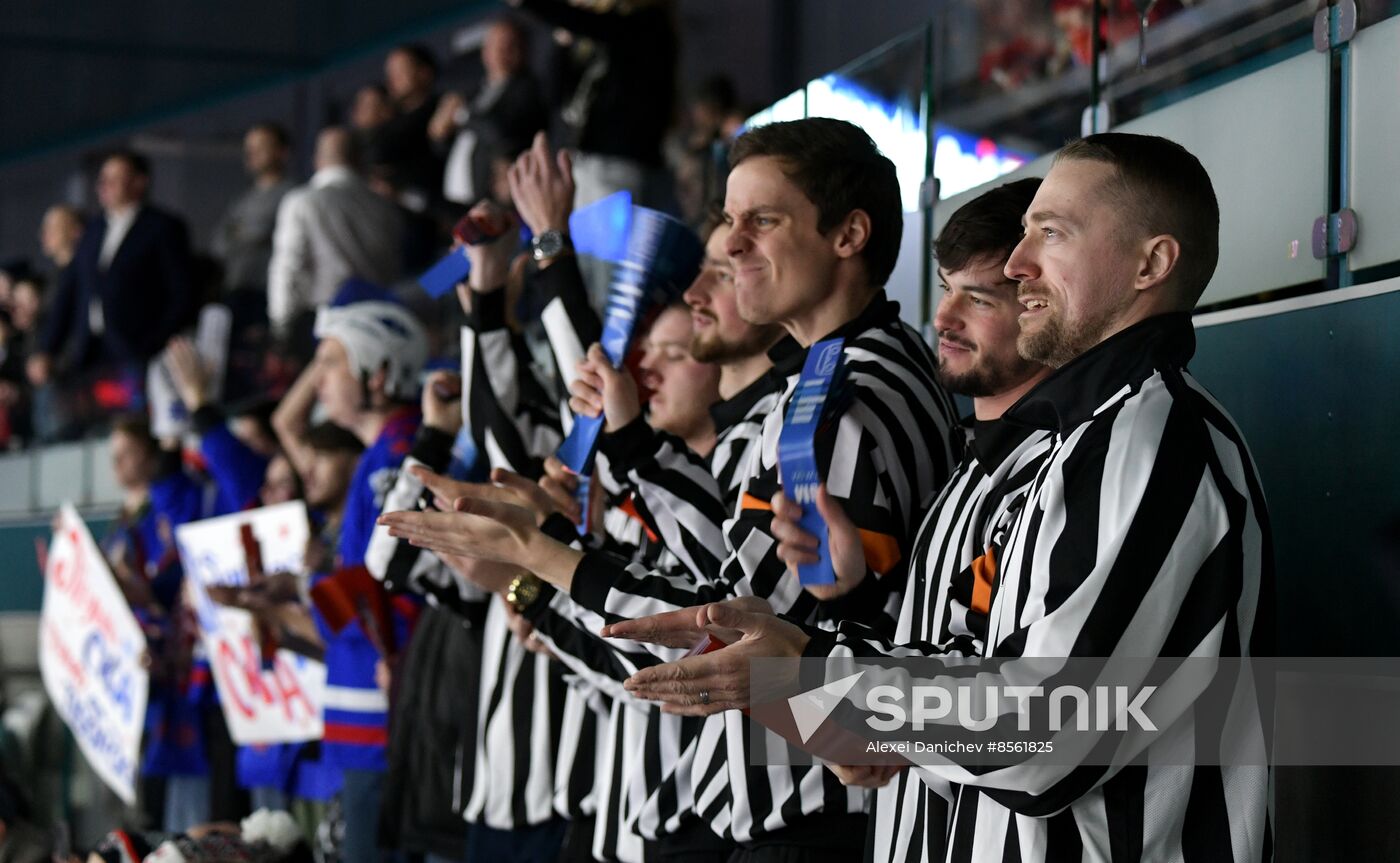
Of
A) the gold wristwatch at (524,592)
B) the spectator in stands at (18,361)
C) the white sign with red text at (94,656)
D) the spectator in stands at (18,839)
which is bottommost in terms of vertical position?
the spectator in stands at (18,839)

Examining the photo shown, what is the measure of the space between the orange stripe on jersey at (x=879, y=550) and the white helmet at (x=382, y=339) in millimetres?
2448

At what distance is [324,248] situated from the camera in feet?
21.9

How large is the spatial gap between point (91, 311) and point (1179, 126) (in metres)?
6.67

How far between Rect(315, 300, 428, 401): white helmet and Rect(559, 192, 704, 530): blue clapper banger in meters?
1.60

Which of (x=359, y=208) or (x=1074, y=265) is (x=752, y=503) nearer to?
(x=1074, y=265)

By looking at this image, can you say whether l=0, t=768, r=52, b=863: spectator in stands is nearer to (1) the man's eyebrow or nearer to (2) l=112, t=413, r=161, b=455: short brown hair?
(2) l=112, t=413, r=161, b=455: short brown hair

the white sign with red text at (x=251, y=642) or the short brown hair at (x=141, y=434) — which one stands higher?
the short brown hair at (x=141, y=434)

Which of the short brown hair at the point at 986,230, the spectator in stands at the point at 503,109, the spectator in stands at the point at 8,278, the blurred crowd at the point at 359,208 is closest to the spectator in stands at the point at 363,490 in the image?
the blurred crowd at the point at 359,208

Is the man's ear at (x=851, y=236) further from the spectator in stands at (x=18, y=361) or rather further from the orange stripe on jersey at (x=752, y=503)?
the spectator in stands at (x=18, y=361)

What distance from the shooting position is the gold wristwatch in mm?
2799

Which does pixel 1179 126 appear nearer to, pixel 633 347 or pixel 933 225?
pixel 933 225

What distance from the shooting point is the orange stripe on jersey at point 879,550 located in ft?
7.27

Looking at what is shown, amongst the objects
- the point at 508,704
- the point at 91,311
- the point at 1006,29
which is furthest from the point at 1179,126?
the point at 91,311

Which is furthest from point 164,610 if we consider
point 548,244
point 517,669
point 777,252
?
point 777,252
